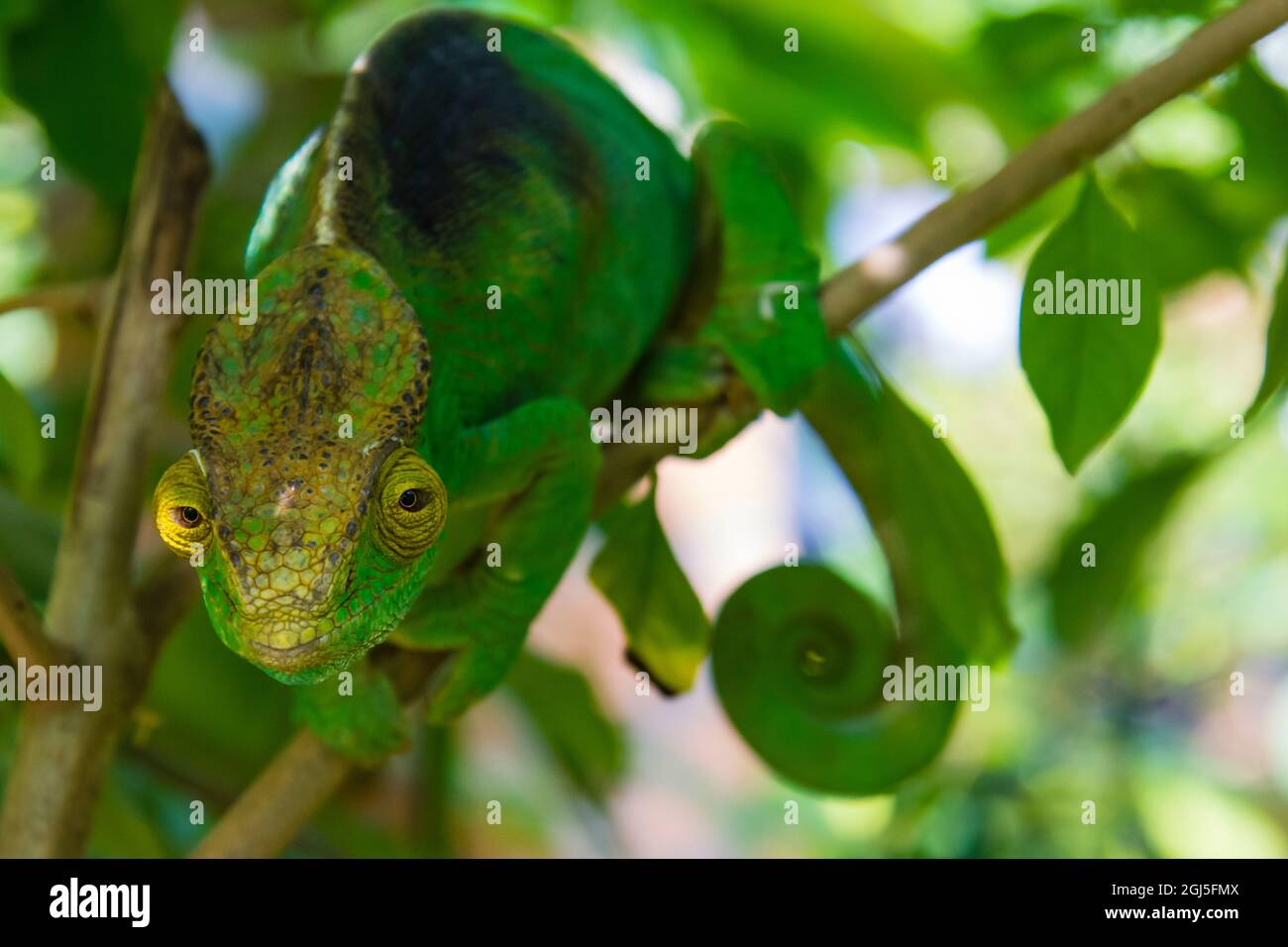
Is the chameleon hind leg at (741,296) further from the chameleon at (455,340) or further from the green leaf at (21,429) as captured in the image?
the green leaf at (21,429)

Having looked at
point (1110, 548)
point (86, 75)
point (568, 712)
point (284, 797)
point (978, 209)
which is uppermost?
point (86, 75)

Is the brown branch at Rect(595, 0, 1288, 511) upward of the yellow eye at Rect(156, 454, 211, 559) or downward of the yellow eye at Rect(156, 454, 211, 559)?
upward

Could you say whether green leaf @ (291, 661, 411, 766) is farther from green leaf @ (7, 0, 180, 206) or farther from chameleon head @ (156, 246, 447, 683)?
green leaf @ (7, 0, 180, 206)

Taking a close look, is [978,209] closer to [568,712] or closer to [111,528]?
[111,528]

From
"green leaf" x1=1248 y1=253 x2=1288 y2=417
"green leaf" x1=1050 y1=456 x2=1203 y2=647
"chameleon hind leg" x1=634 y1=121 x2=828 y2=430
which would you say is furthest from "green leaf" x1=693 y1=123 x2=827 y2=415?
"green leaf" x1=1050 y1=456 x2=1203 y2=647

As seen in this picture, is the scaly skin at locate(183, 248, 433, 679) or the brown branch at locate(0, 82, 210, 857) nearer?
the scaly skin at locate(183, 248, 433, 679)

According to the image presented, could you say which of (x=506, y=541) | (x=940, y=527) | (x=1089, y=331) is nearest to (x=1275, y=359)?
(x=1089, y=331)

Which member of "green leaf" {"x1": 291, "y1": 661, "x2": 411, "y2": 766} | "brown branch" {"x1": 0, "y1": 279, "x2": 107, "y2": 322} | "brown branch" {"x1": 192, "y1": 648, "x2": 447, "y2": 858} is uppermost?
"brown branch" {"x1": 0, "y1": 279, "x2": 107, "y2": 322}

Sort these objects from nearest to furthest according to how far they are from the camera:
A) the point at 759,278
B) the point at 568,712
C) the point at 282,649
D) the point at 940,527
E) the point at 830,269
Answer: the point at 282,649, the point at 940,527, the point at 759,278, the point at 568,712, the point at 830,269
